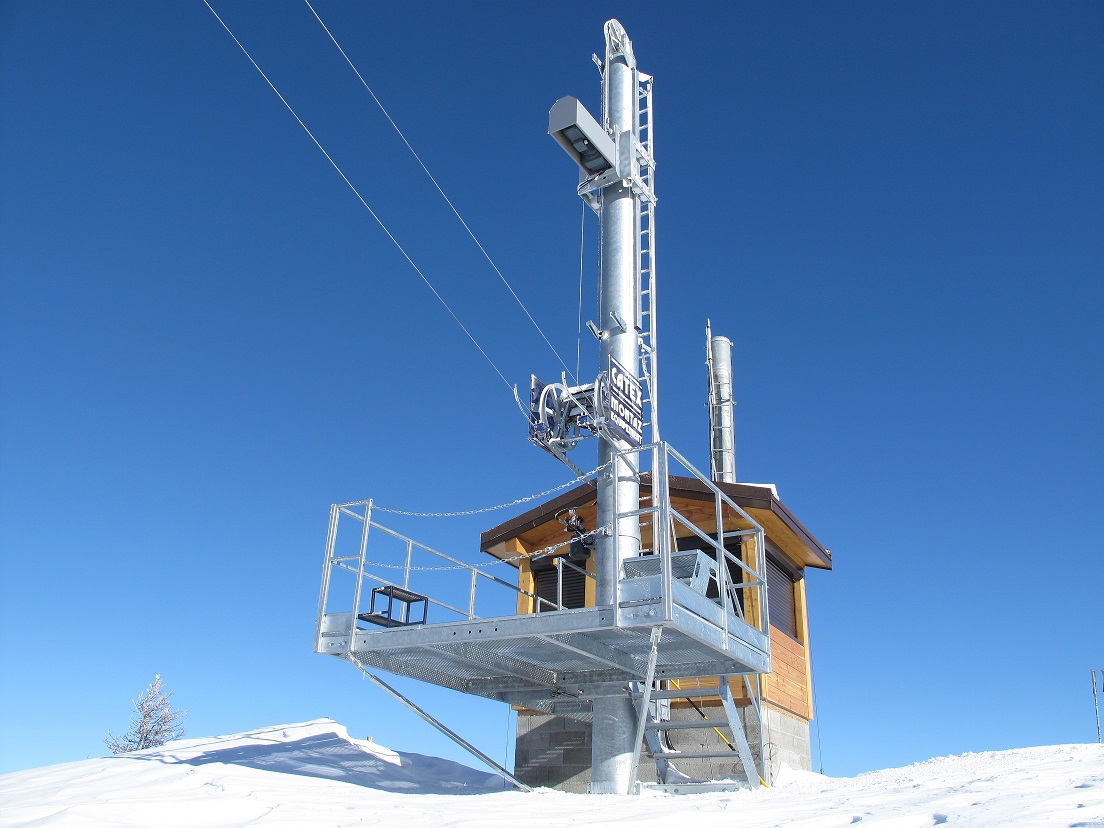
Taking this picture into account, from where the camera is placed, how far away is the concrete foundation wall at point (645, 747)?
13695 mm

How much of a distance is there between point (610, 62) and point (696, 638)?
994 cm

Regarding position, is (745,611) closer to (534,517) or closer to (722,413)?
(534,517)

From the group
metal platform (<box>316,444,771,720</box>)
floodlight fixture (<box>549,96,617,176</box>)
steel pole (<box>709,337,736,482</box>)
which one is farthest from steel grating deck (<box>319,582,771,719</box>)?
steel pole (<box>709,337,736,482</box>)

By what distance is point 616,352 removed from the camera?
1288 centimetres

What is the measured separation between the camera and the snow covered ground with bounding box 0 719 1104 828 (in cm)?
695

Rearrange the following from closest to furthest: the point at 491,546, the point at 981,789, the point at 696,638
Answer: the point at 981,789 < the point at 696,638 < the point at 491,546

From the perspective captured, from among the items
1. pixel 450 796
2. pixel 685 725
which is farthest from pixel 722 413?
pixel 450 796

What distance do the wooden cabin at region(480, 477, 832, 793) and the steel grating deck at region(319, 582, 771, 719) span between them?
1442 mm

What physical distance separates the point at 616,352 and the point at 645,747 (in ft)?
18.3

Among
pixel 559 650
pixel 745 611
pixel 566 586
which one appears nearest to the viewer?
pixel 559 650

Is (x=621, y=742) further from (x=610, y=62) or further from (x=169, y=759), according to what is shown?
(x=610, y=62)

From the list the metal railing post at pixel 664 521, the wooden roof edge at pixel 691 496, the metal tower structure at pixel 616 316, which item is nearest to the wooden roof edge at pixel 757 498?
the wooden roof edge at pixel 691 496

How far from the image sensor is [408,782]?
1307 centimetres

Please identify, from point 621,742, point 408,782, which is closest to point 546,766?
point 408,782
